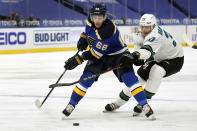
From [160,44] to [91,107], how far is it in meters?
1.09

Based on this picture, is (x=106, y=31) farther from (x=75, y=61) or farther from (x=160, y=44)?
(x=160, y=44)

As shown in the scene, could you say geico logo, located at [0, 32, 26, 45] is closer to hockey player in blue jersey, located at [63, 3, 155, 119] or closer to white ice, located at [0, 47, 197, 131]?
white ice, located at [0, 47, 197, 131]

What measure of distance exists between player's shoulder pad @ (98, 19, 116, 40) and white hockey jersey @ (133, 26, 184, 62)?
1.07 feet

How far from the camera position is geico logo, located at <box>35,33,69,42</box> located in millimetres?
12539

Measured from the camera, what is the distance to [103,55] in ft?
12.6

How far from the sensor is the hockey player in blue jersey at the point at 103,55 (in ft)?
11.7

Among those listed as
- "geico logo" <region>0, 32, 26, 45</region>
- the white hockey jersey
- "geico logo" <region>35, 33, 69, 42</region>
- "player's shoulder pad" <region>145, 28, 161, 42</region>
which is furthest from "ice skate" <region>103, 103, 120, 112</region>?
"geico logo" <region>35, 33, 69, 42</region>

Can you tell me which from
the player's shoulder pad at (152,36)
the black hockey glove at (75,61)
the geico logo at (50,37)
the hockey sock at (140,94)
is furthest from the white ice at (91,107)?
the geico logo at (50,37)

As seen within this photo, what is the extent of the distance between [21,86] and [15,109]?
164 cm

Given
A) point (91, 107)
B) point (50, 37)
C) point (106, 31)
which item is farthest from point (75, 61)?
point (50, 37)

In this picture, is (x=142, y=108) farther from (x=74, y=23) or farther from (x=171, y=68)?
(x=74, y=23)

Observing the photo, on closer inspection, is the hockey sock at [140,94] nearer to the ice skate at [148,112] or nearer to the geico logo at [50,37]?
the ice skate at [148,112]

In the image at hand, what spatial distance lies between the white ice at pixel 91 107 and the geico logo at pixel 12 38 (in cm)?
477

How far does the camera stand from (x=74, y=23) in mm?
14148
